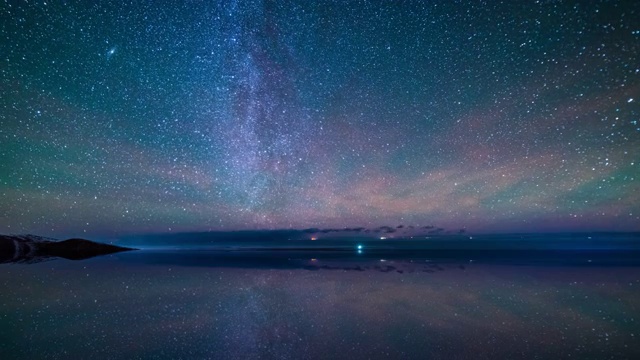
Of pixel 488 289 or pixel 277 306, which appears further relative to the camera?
pixel 488 289

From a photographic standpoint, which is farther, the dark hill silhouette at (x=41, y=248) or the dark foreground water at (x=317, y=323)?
the dark hill silhouette at (x=41, y=248)

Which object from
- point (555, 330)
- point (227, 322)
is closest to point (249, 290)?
point (227, 322)

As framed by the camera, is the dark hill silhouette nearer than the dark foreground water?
No

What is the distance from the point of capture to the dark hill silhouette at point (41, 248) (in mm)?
53737

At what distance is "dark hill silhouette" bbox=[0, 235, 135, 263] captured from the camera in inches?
2116

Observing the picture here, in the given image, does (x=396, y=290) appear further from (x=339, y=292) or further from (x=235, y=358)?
(x=235, y=358)

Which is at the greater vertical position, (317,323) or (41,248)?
(317,323)

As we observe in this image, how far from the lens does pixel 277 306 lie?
33.1 feet

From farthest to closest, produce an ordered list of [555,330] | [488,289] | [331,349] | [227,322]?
[488,289]
[227,322]
[555,330]
[331,349]

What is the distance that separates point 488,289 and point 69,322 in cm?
1605

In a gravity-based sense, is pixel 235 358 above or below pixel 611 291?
above

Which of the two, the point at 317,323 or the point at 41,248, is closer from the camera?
the point at 317,323

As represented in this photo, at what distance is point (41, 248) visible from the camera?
7344 centimetres

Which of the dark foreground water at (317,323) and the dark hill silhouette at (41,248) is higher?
the dark foreground water at (317,323)
